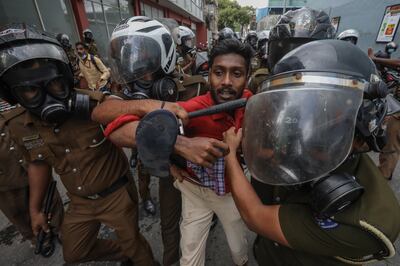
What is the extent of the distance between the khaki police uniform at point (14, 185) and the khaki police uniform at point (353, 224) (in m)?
2.00

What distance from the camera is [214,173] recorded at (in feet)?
5.07

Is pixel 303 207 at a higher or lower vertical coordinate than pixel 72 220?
higher

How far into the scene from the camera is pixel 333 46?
0.90m

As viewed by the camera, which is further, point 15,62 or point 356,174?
point 15,62

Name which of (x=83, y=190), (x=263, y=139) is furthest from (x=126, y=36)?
(x=263, y=139)

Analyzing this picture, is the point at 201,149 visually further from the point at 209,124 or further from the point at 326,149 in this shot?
the point at 209,124

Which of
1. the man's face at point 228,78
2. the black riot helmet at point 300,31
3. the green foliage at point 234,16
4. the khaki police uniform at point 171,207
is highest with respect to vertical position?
the green foliage at point 234,16

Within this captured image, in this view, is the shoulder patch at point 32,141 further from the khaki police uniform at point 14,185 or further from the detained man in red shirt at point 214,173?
the detained man in red shirt at point 214,173

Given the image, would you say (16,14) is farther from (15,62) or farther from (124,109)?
(124,109)

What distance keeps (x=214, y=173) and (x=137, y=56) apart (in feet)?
3.47

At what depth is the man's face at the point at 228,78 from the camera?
5.06ft

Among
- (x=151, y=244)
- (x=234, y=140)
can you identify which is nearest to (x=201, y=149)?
(x=234, y=140)

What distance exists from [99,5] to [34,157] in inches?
348

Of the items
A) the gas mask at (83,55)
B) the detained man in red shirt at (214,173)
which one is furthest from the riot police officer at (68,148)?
the gas mask at (83,55)
